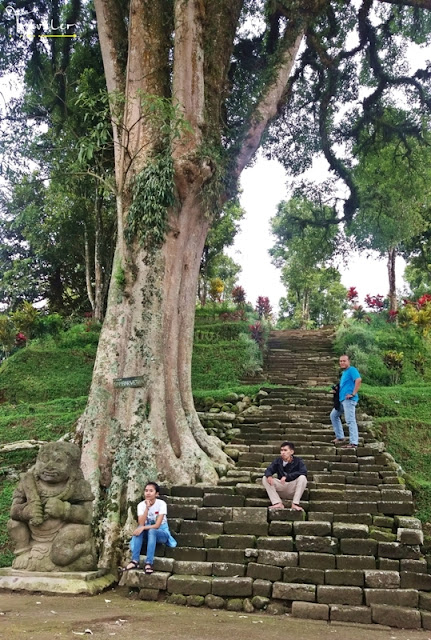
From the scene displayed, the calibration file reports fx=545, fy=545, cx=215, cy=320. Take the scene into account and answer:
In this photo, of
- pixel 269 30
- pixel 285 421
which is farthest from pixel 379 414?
pixel 269 30

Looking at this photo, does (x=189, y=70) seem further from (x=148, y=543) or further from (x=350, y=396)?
(x=148, y=543)

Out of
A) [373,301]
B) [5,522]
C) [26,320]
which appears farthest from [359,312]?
[5,522]

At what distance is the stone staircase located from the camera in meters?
4.97

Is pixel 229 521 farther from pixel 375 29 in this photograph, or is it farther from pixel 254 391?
pixel 375 29

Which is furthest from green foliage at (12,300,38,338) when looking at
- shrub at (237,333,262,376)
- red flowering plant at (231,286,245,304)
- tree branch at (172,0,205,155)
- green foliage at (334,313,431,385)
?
tree branch at (172,0,205,155)

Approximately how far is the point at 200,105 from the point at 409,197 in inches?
321

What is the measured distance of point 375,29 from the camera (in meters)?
12.7

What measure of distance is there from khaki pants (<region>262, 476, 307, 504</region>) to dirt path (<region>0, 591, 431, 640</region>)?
147cm

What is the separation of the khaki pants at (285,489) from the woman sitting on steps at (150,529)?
3.93 feet

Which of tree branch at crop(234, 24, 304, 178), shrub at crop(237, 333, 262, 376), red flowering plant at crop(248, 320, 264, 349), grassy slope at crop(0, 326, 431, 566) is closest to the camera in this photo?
grassy slope at crop(0, 326, 431, 566)

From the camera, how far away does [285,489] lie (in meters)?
6.23

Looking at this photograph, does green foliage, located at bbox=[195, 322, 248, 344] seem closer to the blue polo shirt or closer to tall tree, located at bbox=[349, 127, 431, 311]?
tall tree, located at bbox=[349, 127, 431, 311]

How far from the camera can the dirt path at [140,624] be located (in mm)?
3750

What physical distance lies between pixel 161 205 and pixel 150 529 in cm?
430
